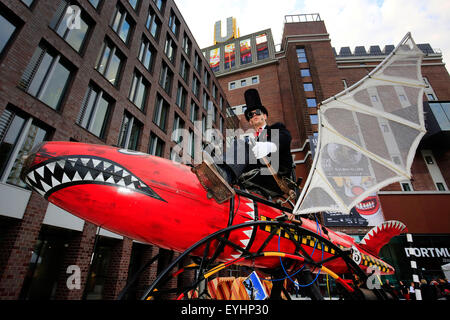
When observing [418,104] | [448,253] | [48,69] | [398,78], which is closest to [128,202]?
[398,78]

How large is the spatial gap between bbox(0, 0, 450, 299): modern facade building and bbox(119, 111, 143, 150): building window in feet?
0.22

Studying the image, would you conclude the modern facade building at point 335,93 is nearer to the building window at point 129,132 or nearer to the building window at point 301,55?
the building window at point 301,55

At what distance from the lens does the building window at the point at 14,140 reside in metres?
6.88

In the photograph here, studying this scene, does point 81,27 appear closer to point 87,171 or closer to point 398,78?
point 87,171

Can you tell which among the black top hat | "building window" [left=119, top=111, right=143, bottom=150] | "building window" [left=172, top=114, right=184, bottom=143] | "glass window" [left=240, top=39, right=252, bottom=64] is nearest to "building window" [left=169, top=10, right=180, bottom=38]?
"building window" [left=172, top=114, right=184, bottom=143]

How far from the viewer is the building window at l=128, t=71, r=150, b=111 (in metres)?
13.2

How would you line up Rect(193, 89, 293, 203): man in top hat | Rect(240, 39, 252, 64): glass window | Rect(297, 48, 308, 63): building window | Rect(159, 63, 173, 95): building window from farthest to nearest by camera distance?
Rect(240, 39, 252, 64): glass window → Rect(297, 48, 308, 63): building window → Rect(159, 63, 173, 95): building window → Rect(193, 89, 293, 203): man in top hat

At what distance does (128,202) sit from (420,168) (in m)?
26.6

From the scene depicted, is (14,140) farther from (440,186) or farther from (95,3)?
(440,186)

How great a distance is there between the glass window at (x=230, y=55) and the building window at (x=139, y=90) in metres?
23.1

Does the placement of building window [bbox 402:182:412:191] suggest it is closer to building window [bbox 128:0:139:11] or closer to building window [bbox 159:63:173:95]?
building window [bbox 159:63:173:95]

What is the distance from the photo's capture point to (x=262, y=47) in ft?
111

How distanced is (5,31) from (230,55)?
31.8 m

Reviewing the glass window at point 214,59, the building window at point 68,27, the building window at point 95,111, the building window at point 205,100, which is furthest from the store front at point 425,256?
the glass window at point 214,59
